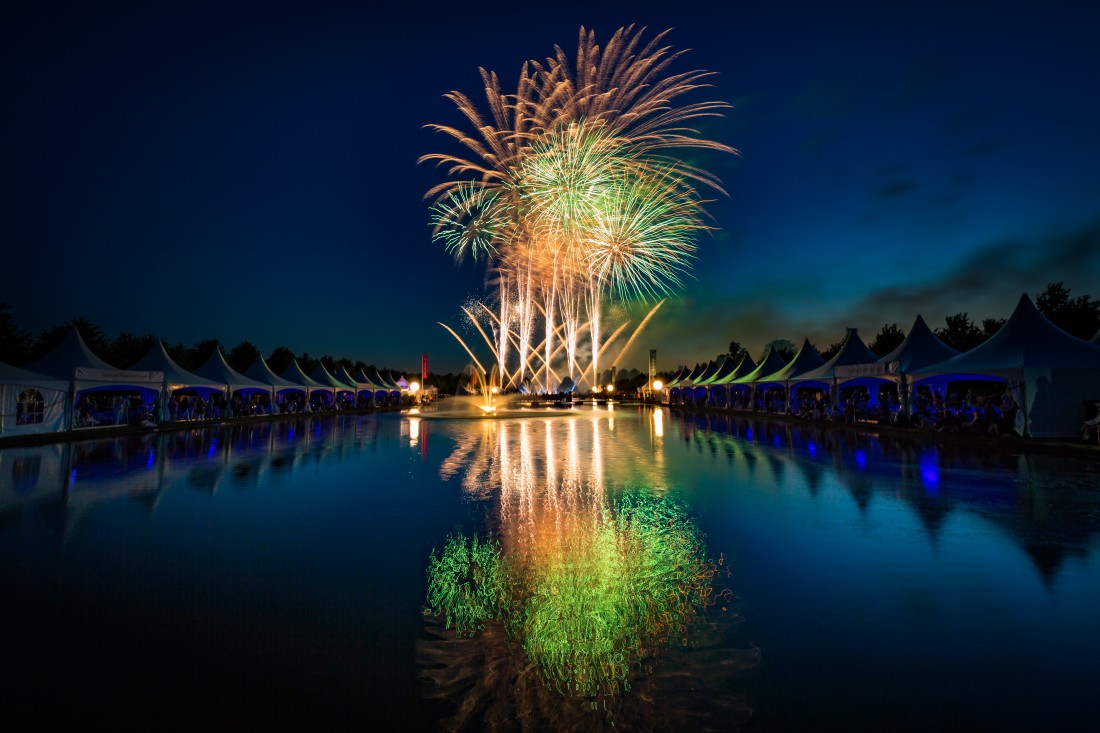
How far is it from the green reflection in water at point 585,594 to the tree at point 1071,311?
163 ft

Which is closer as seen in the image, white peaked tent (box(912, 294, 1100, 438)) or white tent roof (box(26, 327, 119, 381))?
white peaked tent (box(912, 294, 1100, 438))

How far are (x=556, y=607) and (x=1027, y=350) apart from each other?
19983mm

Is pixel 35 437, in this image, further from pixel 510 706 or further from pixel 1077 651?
pixel 1077 651

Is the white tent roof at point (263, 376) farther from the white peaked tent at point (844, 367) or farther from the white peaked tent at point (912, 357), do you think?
the white peaked tent at point (912, 357)

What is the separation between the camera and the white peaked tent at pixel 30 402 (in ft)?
60.5

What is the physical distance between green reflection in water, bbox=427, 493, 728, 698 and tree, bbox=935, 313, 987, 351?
61.4 meters

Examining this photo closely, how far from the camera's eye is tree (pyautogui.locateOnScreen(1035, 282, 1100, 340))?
134 ft

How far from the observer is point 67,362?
71.7ft

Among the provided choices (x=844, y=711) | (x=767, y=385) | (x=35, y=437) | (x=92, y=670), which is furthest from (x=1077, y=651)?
(x=767, y=385)

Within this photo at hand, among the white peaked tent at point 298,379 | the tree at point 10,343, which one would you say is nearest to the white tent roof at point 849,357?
the white peaked tent at point 298,379

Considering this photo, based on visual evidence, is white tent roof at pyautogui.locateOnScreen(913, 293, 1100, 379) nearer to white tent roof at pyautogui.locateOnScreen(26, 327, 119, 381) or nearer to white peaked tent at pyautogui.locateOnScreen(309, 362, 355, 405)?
white tent roof at pyautogui.locateOnScreen(26, 327, 119, 381)

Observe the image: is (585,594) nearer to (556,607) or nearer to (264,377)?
(556,607)

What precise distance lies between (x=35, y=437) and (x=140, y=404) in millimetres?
10055

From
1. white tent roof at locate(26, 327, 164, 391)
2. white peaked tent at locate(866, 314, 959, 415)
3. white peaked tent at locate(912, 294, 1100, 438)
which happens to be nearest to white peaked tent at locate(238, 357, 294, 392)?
white tent roof at locate(26, 327, 164, 391)
